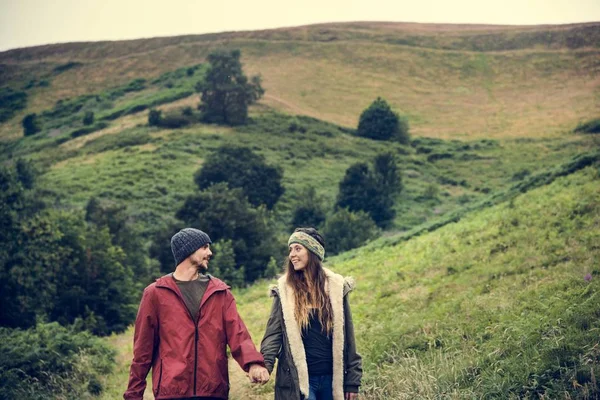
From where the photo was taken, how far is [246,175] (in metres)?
49.2

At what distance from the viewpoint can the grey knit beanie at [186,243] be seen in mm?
4801

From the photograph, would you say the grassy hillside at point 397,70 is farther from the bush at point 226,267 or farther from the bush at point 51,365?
the bush at point 51,365

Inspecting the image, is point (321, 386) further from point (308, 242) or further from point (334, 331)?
point (308, 242)

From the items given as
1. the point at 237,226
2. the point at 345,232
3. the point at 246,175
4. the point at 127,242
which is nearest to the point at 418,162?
the point at 246,175

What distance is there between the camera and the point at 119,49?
109750 mm

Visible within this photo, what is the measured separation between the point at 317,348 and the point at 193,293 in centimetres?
96

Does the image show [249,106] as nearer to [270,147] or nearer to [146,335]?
[270,147]

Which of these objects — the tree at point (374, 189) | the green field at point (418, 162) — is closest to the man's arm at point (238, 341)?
the green field at point (418, 162)

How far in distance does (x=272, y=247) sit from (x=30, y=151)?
146 feet

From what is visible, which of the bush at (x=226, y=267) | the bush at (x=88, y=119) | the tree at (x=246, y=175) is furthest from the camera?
the bush at (x=88, y=119)

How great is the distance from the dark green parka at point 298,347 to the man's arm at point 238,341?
0.57 feet

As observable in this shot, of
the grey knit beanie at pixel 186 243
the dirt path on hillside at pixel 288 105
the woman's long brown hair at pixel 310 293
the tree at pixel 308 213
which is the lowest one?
the tree at pixel 308 213

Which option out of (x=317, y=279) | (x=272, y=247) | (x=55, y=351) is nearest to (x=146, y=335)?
(x=317, y=279)

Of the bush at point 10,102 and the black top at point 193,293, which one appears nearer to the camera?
the black top at point 193,293
